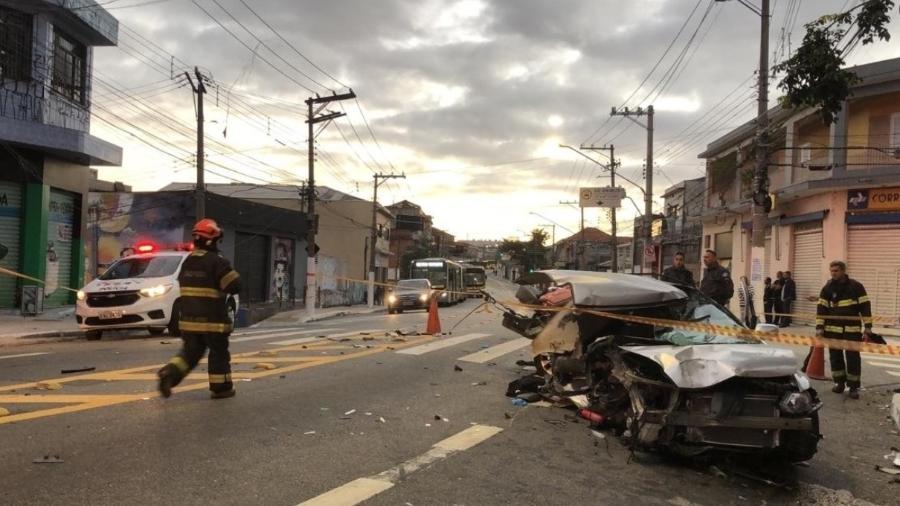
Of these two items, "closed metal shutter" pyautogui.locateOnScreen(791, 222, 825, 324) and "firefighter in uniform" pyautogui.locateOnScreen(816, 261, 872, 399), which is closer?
"firefighter in uniform" pyautogui.locateOnScreen(816, 261, 872, 399)

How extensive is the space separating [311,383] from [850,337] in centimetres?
686

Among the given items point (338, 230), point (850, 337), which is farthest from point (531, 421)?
point (338, 230)

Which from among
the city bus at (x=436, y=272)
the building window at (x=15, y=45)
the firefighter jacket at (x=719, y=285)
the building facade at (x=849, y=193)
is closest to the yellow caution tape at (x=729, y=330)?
the firefighter jacket at (x=719, y=285)

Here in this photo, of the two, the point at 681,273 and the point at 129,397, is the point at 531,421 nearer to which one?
the point at 129,397

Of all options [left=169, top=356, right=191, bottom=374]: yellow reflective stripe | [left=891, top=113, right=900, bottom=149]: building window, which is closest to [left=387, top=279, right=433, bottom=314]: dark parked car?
[left=891, top=113, right=900, bottom=149]: building window

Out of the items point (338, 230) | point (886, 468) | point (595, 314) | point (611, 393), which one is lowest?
point (886, 468)

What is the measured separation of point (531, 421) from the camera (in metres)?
6.27

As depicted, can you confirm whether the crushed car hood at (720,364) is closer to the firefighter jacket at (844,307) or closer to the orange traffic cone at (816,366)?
the firefighter jacket at (844,307)

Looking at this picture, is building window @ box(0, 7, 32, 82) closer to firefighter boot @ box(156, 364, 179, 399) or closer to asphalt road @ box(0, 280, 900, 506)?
asphalt road @ box(0, 280, 900, 506)

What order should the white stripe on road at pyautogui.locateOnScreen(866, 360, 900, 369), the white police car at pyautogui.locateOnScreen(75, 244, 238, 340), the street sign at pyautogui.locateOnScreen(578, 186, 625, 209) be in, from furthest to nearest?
the street sign at pyautogui.locateOnScreen(578, 186, 625, 209) → the white police car at pyautogui.locateOnScreen(75, 244, 238, 340) → the white stripe on road at pyautogui.locateOnScreen(866, 360, 900, 369)

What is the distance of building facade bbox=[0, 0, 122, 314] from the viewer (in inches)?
707

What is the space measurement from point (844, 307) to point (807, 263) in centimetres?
1590

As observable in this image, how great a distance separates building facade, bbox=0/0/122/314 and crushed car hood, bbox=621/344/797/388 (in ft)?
59.1

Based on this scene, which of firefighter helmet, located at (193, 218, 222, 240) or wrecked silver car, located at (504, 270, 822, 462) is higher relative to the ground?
firefighter helmet, located at (193, 218, 222, 240)
